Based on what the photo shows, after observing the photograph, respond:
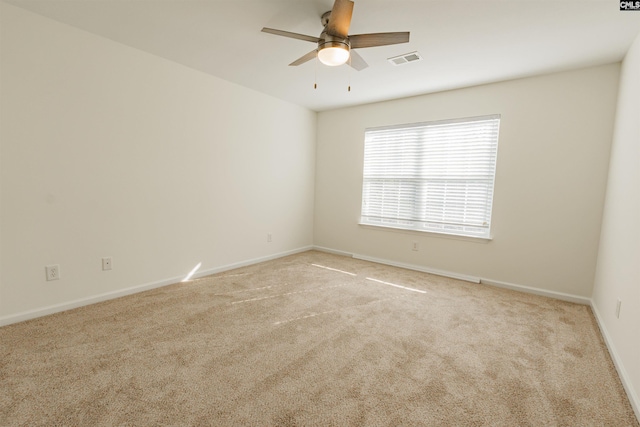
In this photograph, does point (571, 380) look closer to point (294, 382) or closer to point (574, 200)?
point (294, 382)

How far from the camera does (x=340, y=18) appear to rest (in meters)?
1.78

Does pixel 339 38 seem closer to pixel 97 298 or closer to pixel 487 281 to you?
pixel 97 298

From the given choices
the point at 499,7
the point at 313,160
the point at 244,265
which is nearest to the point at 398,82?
the point at 499,7

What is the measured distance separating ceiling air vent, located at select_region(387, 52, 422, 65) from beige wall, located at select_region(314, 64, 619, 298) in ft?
3.84

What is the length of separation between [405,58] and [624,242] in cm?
234

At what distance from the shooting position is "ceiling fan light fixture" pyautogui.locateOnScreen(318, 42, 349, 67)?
1917 mm

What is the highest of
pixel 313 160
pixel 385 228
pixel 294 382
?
pixel 313 160

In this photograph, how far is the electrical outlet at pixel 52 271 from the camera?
241cm

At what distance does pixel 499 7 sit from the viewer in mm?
1973

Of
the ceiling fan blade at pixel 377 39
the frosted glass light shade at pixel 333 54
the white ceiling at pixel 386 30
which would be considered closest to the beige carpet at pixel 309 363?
the frosted glass light shade at pixel 333 54

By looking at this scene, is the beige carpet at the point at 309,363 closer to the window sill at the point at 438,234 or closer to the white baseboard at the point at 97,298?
the white baseboard at the point at 97,298

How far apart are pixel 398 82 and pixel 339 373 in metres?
3.19

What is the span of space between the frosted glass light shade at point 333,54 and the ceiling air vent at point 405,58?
106cm

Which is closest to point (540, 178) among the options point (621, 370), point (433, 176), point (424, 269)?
point (433, 176)
